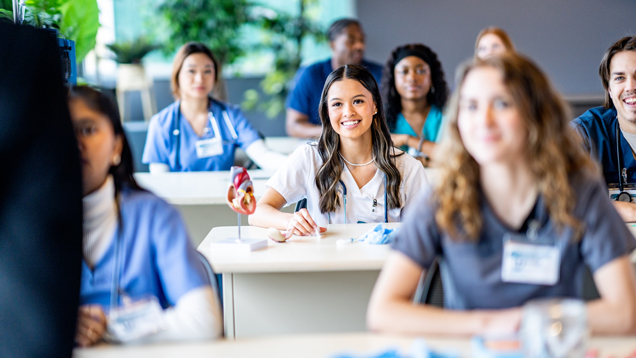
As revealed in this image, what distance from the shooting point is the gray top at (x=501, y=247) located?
1.22 meters

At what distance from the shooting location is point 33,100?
Result: 892mm

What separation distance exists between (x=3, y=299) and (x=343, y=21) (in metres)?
4.19

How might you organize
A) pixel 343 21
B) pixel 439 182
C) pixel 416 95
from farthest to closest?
pixel 343 21, pixel 416 95, pixel 439 182

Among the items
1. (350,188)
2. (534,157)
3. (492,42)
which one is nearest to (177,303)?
(534,157)

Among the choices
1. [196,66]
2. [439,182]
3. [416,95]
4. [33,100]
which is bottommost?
[439,182]

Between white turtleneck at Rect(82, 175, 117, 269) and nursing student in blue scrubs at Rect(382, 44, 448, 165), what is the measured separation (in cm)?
263

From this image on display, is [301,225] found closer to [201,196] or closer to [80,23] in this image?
[201,196]

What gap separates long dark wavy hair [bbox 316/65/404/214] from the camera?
2.47 metres

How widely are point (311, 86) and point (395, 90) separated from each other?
3.68 feet

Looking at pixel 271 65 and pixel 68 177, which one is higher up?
pixel 271 65

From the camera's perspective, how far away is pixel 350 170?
2514 millimetres

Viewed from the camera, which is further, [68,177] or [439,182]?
[439,182]

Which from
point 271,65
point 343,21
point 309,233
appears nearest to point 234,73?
point 271,65

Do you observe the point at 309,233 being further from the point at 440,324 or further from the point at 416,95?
the point at 416,95
